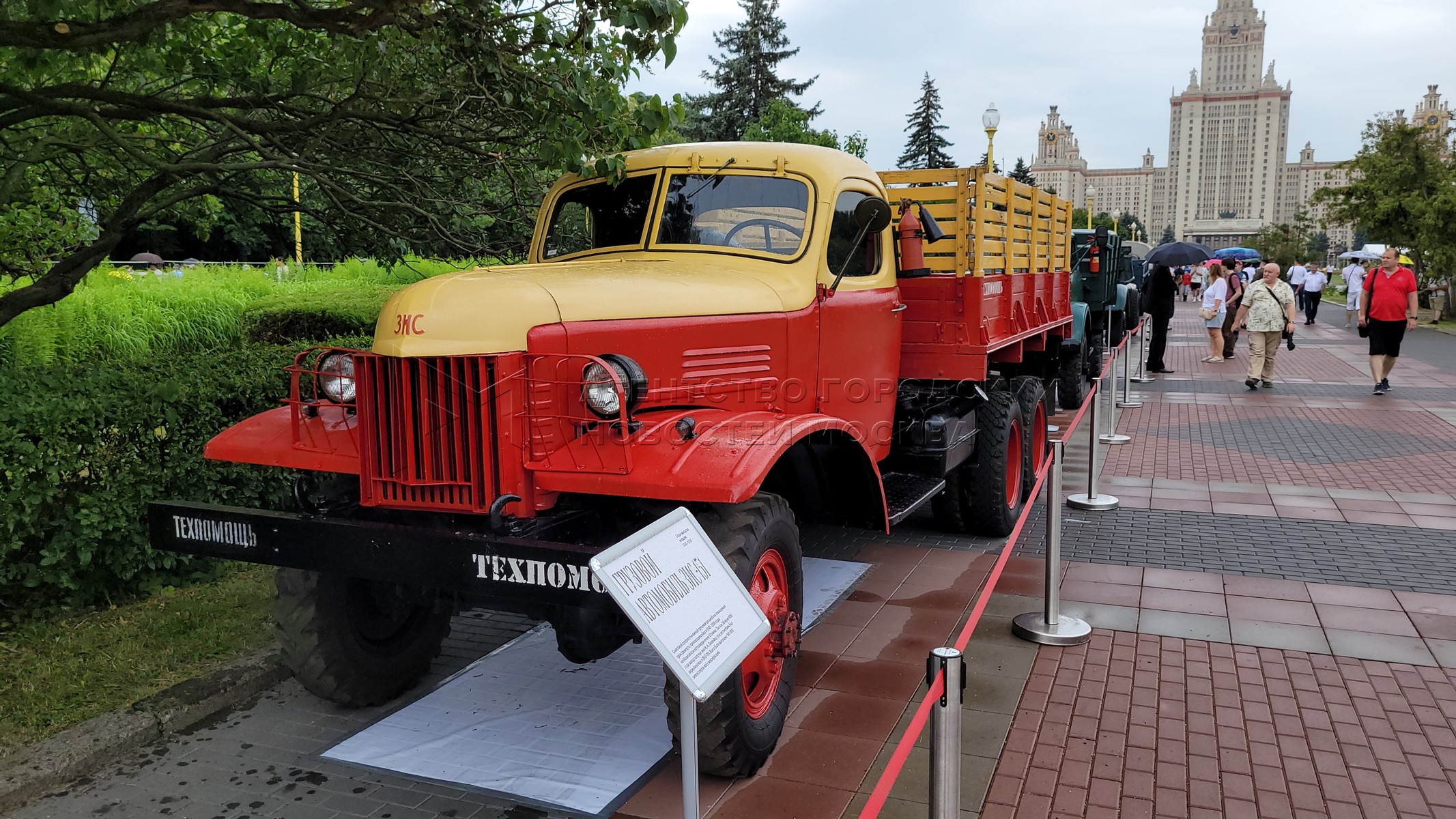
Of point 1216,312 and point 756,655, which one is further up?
point 1216,312

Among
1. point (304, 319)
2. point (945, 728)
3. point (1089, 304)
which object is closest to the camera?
point (945, 728)

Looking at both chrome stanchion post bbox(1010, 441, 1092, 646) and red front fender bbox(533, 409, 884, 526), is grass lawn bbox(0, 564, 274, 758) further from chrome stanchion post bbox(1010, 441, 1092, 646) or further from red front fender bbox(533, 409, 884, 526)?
chrome stanchion post bbox(1010, 441, 1092, 646)

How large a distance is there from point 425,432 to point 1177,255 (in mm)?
19204

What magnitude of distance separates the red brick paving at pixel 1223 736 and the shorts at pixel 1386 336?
9.75m

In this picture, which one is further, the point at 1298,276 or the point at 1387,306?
the point at 1298,276

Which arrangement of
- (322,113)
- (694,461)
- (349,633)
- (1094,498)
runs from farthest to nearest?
1. (1094,498)
2. (322,113)
3. (349,633)
4. (694,461)

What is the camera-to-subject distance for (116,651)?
174 inches

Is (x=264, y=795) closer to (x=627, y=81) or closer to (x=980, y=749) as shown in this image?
(x=980, y=749)

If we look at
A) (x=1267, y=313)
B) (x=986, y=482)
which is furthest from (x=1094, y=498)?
(x=1267, y=313)

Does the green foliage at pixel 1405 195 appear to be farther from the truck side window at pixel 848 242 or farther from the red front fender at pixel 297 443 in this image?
the red front fender at pixel 297 443

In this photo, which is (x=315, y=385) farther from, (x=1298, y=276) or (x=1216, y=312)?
(x=1298, y=276)

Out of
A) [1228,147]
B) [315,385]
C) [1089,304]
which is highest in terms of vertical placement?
[1228,147]

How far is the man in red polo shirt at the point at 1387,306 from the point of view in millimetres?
11945


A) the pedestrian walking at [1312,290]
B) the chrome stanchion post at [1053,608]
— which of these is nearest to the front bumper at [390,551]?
the chrome stanchion post at [1053,608]
